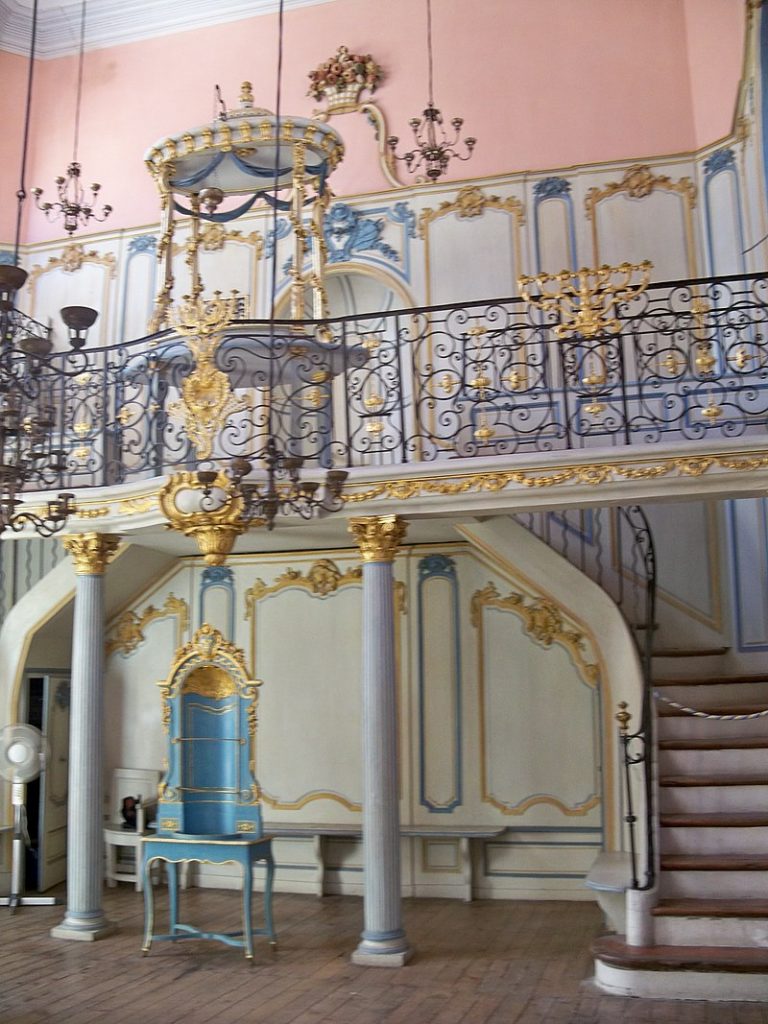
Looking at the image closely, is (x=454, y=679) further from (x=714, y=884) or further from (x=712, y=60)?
(x=712, y=60)

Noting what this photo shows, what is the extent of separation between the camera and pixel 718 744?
7312mm

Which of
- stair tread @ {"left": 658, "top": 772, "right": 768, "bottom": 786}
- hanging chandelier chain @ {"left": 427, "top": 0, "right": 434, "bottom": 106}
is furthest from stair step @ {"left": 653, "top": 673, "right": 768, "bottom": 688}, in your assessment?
hanging chandelier chain @ {"left": 427, "top": 0, "right": 434, "bottom": 106}

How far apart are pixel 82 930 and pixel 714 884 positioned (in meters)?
4.43

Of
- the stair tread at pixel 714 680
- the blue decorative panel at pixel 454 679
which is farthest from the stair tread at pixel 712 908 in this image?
the blue decorative panel at pixel 454 679

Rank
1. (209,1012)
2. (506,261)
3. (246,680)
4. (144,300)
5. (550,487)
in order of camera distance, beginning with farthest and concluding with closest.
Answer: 1. (144,300)
2. (506,261)
3. (246,680)
4. (550,487)
5. (209,1012)

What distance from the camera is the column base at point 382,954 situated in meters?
7.11

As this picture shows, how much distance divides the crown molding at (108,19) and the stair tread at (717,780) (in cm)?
849

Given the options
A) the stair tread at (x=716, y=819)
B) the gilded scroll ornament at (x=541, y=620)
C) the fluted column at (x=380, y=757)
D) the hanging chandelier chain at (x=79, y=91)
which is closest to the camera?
the stair tread at (x=716, y=819)

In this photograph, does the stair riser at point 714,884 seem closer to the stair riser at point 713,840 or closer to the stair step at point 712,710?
the stair riser at point 713,840

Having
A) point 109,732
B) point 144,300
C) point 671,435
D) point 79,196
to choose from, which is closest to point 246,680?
point 109,732

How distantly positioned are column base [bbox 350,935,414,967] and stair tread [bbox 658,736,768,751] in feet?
7.12

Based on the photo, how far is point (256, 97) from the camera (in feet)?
36.4

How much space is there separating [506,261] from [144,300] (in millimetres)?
3665

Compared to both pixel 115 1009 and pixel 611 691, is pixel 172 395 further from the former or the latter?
pixel 115 1009
